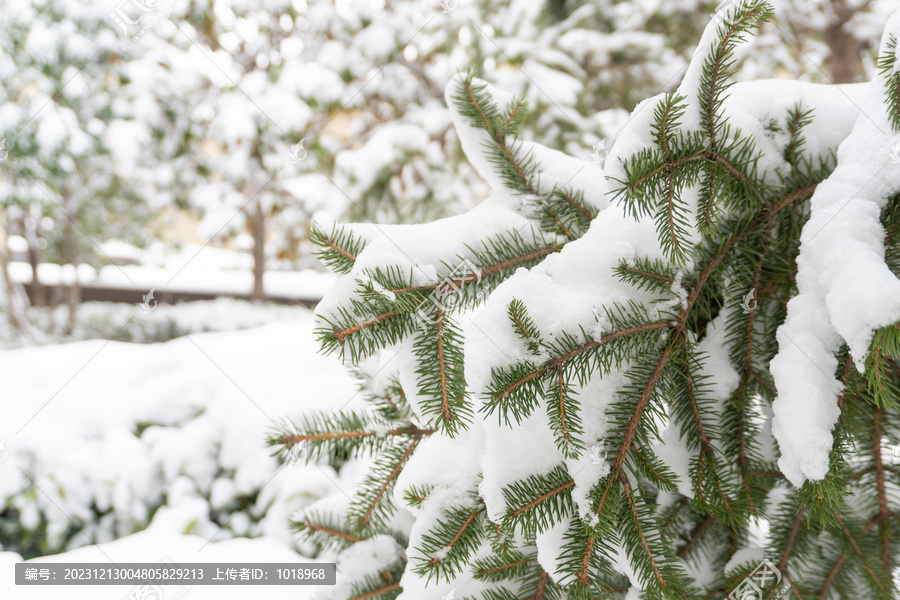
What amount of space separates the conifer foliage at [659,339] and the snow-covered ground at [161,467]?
1.24 meters

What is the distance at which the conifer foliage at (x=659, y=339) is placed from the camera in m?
0.50

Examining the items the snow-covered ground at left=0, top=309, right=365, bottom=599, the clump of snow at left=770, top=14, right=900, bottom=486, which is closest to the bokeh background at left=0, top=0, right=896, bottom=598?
the snow-covered ground at left=0, top=309, right=365, bottom=599

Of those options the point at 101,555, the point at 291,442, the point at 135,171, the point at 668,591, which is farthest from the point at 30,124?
the point at 668,591

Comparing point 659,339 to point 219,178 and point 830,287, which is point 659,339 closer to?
point 830,287

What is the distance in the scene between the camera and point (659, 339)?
0.58 m

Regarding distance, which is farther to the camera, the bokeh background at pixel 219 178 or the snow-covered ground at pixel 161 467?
the bokeh background at pixel 219 178

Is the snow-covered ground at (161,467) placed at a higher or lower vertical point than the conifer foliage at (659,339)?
lower

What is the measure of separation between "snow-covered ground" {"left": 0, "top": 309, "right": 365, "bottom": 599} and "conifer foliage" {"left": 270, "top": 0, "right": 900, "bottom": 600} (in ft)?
4.07

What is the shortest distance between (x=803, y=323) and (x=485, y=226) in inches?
13.4

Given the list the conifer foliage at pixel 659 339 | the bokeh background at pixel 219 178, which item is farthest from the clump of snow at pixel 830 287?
the bokeh background at pixel 219 178

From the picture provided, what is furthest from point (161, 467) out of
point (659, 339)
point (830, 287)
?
point (830, 287)

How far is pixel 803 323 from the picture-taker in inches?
20.1

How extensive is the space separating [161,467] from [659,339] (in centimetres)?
212

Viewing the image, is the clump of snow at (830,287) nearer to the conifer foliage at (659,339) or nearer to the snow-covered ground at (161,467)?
the conifer foliage at (659,339)
